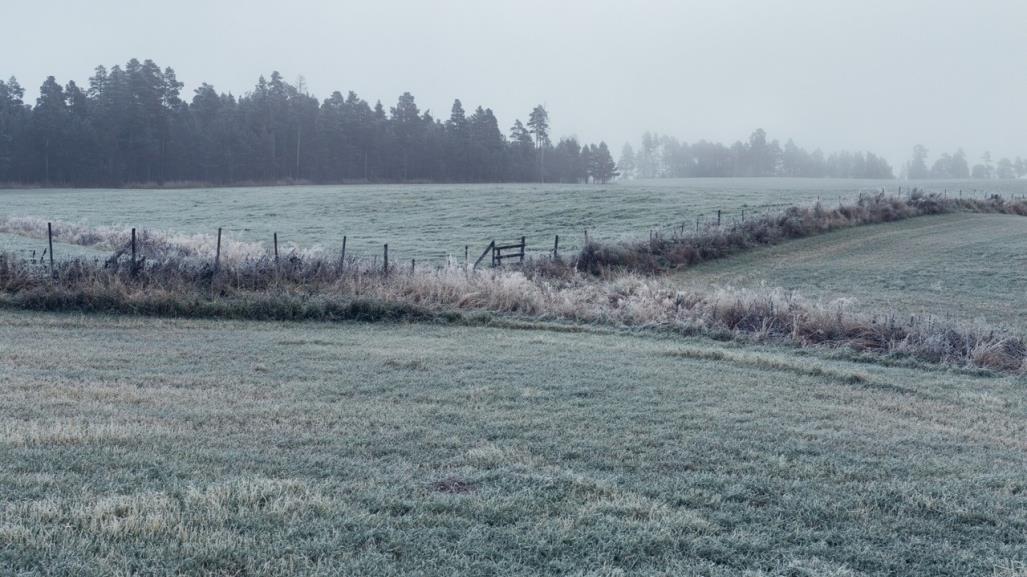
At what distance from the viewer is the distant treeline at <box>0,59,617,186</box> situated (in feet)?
256

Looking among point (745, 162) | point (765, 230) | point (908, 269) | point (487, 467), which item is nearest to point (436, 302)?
point (487, 467)

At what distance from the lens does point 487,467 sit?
270 inches

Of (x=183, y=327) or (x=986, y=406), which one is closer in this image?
(x=986, y=406)

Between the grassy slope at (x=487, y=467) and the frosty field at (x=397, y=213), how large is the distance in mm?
20586

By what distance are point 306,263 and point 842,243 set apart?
26688mm

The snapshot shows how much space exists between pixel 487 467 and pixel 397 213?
160 ft

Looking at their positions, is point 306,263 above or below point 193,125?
below

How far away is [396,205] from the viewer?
2333 inches

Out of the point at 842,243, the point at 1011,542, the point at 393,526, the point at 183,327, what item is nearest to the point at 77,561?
the point at 393,526

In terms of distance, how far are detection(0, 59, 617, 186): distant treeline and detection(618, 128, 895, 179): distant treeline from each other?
5461 cm

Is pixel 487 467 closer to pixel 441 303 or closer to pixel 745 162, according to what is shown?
pixel 441 303

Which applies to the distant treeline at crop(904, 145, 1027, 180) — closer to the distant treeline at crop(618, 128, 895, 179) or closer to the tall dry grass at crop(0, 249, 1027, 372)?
the distant treeline at crop(618, 128, 895, 179)

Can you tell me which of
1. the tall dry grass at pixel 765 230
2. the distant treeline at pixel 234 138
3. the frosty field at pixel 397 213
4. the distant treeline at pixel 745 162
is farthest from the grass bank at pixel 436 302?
the distant treeline at pixel 745 162

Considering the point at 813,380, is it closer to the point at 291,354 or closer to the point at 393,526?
the point at 291,354
